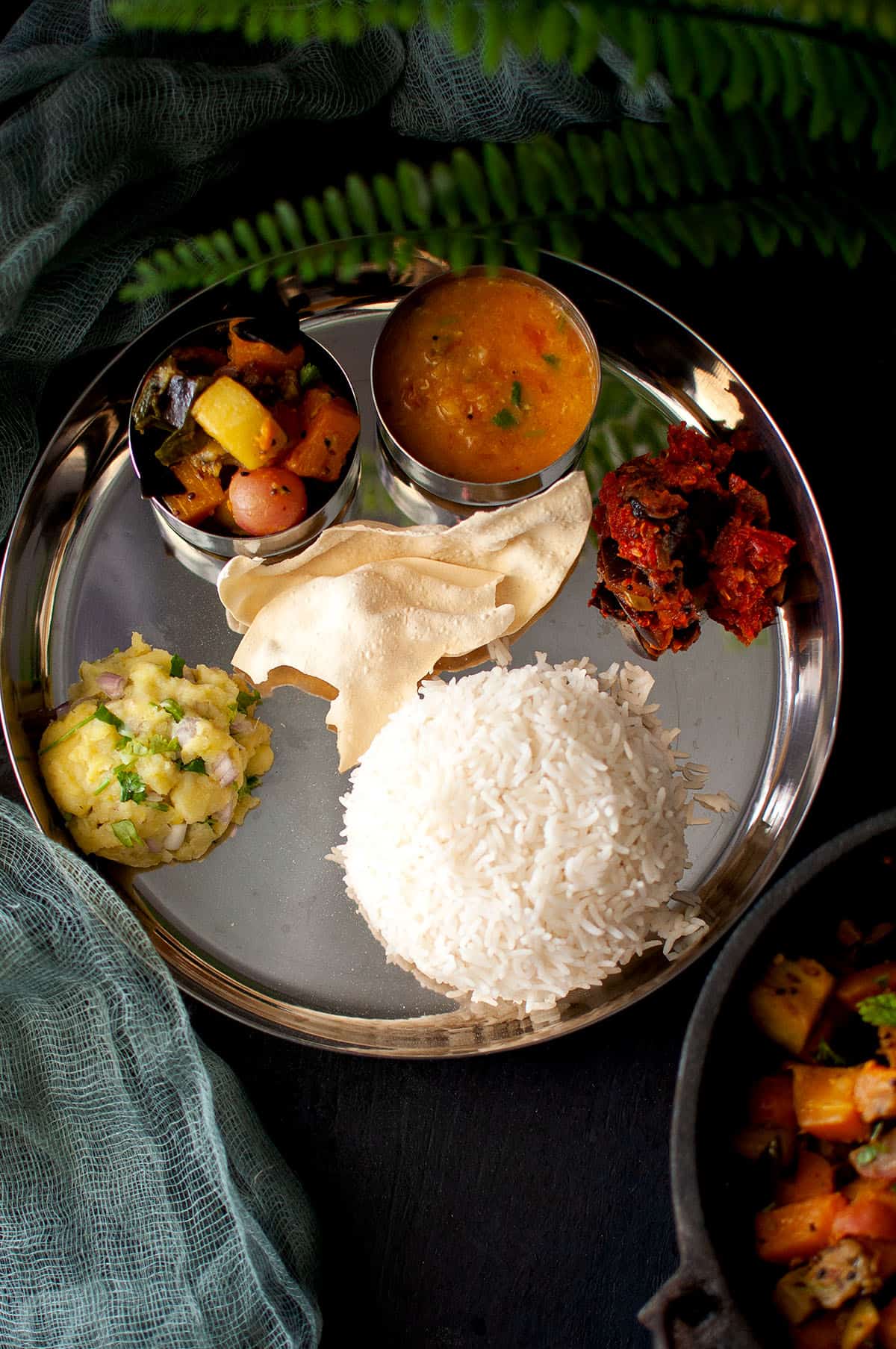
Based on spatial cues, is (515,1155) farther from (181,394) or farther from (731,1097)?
(181,394)

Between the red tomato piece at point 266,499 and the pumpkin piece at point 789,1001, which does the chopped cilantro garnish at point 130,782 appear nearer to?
the red tomato piece at point 266,499

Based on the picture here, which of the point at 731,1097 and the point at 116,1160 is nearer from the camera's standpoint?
the point at 731,1097

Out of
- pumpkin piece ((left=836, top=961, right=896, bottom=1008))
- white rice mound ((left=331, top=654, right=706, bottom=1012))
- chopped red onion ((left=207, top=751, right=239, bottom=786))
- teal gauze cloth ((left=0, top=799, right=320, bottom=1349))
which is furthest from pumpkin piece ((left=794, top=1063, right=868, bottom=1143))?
chopped red onion ((left=207, top=751, right=239, bottom=786))

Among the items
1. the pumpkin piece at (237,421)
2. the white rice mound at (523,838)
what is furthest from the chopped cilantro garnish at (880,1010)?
the pumpkin piece at (237,421)

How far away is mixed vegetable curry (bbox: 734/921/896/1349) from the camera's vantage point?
1.66 metres

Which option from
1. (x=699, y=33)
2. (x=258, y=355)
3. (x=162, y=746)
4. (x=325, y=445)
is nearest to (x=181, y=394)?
(x=258, y=355)

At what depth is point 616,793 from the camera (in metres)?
2.19

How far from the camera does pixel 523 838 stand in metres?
2.16

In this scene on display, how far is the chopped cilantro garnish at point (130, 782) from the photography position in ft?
7.45

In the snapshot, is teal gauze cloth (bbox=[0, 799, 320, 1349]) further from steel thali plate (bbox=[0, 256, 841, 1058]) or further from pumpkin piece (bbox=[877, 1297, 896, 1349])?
pumpkin piece (bbox=[877, 1297, 896, 1349])

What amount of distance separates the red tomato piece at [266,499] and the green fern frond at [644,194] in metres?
0.40

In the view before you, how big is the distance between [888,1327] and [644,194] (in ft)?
5.76

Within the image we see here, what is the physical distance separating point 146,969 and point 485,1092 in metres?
0.74

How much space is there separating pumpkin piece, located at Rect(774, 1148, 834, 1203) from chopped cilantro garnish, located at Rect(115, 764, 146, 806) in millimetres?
1337
